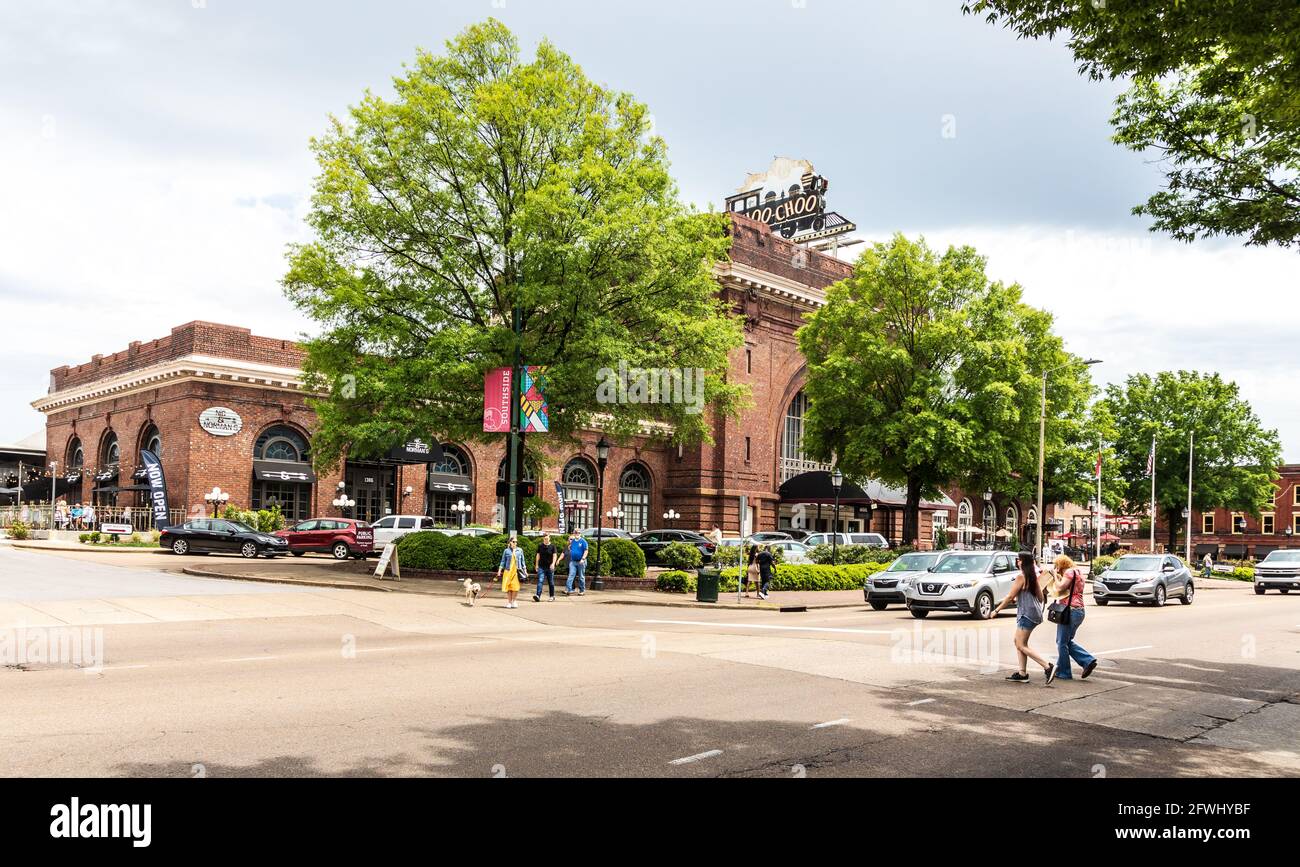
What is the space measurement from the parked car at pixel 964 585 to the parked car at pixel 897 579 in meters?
1.01

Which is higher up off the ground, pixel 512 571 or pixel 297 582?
pixel 512 571

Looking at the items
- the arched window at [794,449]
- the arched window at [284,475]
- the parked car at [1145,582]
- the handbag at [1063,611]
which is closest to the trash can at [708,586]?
the parked car at [1145,582]

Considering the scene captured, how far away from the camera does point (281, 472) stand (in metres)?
44.6

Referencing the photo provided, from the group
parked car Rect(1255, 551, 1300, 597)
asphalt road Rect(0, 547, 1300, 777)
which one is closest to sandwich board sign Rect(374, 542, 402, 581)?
asphalt road Rect(0, 547, 1300, 777)

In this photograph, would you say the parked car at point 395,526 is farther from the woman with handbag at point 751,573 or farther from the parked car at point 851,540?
the parked car at point 851,540

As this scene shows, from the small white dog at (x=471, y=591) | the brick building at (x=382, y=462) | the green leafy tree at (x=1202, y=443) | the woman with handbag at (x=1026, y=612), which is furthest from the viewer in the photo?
the green leafy tree at (x=1202, y=443)

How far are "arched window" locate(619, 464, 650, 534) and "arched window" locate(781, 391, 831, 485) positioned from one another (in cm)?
765

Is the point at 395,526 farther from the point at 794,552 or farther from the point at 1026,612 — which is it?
the point at 1026,612

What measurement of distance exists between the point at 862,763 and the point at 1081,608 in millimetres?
5858

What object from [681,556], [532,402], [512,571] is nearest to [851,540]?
[681,556]

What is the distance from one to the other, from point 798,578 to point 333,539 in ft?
61.0

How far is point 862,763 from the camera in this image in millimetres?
7188

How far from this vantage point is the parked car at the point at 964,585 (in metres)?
21.1

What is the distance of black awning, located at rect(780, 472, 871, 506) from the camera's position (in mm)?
49812
